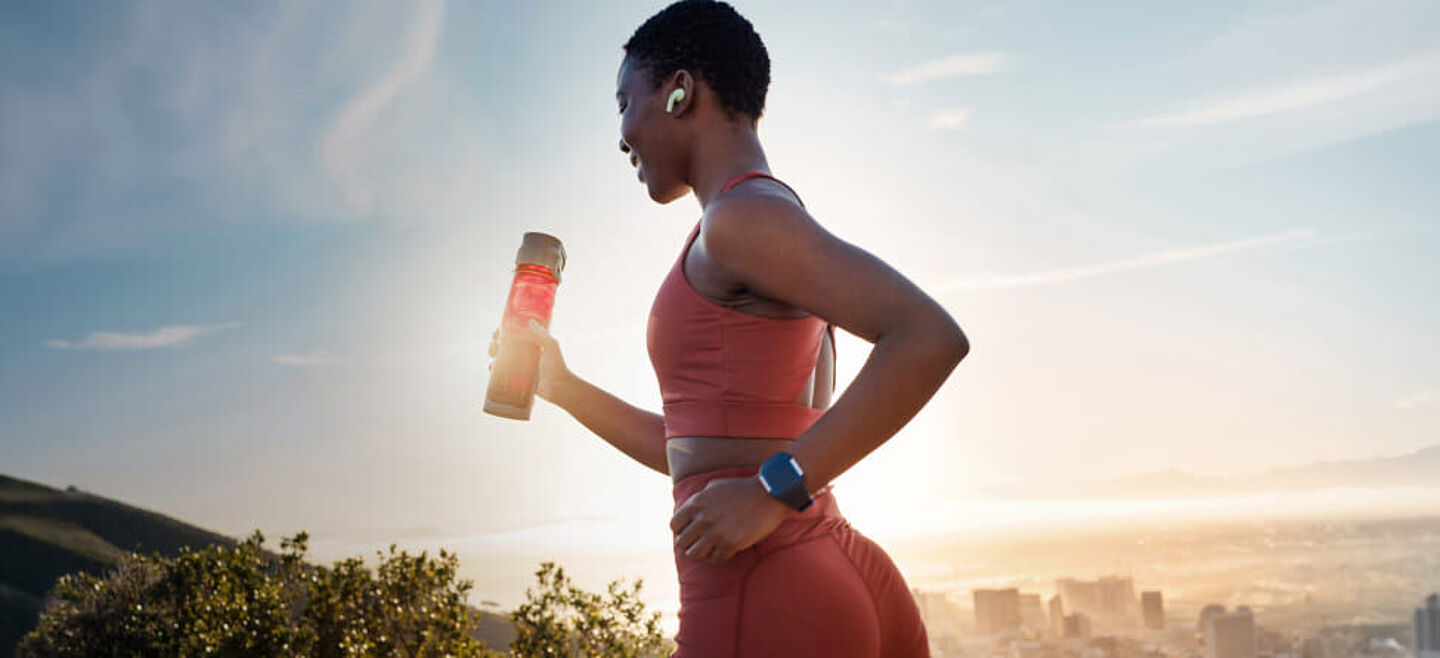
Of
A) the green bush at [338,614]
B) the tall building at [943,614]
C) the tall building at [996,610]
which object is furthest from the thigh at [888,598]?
the tall building at [996,610]

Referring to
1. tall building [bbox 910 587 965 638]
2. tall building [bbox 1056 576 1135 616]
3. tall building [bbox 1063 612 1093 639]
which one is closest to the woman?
tall building [bbox 910 587 965 638]

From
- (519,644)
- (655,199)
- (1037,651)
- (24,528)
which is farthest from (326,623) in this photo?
(24,528)

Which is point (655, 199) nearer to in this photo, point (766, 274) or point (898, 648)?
point (766, 274)

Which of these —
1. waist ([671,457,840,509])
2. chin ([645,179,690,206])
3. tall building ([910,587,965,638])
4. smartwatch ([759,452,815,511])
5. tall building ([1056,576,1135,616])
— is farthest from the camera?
tall building ([1056,576,1135,616])

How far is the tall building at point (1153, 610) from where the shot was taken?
66.1 m

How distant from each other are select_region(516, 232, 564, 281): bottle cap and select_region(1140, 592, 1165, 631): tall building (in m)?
71.6

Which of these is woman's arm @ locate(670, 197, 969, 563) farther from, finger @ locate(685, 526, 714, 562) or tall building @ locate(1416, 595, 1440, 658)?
tall building @ locate(1416, 595, 1440, 658)

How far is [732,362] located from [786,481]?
0.27 m

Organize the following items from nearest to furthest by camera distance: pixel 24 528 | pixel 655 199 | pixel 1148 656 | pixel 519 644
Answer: pixel 655 199 < pixel 519 644 < pixel 1148 656 < pixel 24 528

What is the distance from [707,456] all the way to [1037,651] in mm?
63365

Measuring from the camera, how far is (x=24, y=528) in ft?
235

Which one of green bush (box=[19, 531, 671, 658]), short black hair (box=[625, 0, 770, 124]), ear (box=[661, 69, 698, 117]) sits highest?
short black hair (box=[625, 0, 770, 124])

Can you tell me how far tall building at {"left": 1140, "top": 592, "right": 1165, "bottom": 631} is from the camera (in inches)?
2603

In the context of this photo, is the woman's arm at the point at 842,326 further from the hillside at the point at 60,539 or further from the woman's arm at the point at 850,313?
the hillside at the point at 60,539
